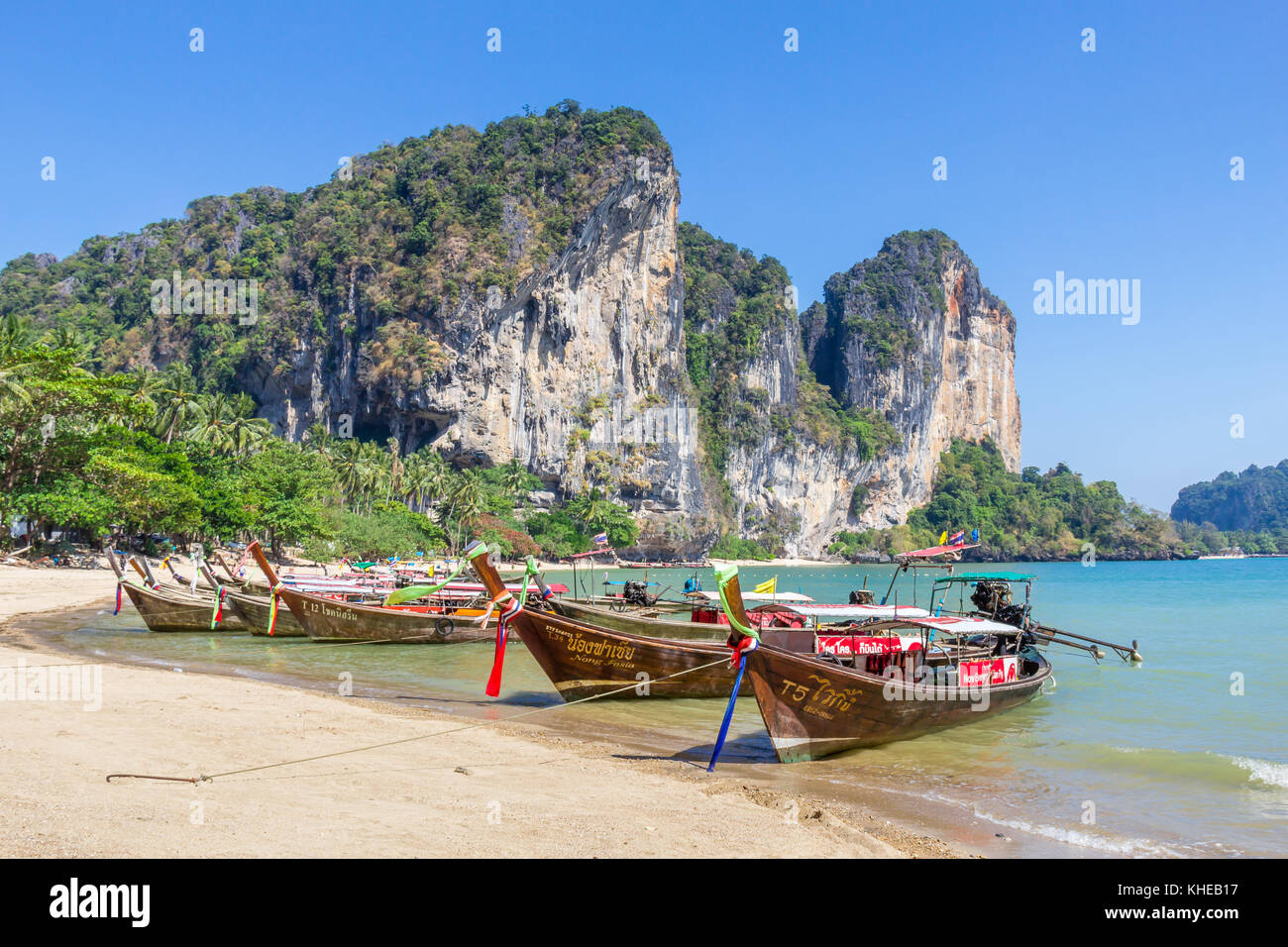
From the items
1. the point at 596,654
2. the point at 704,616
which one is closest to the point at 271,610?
the point at 704,616

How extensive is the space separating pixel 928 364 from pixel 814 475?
1396 inches

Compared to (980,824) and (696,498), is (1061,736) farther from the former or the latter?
(696,498)

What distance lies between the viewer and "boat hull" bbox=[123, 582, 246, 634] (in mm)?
22406

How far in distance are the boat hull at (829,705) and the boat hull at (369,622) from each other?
1250 cm

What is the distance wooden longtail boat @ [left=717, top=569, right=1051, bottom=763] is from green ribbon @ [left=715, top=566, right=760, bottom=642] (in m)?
0.02

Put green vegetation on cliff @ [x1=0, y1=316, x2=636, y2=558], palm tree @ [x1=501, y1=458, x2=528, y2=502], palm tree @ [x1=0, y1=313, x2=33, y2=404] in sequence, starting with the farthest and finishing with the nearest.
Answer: palm tree @ [x1=501, y1=458, x2=528, y2=502]
green vegetation on cliff @ [x1=0, y1=316, x2=636, y2=558]
palm tree @ [x1=0, y1=313, x2=33, y2=404]

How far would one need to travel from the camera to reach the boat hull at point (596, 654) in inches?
545

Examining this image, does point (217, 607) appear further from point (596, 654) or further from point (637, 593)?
point (596, 654)

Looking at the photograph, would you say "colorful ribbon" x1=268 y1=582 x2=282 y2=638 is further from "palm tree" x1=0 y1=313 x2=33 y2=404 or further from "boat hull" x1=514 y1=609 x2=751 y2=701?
"palm tree" x1=0 y1=313 x2=33 y2=404

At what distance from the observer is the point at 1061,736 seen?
544 inches

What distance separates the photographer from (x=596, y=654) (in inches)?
548

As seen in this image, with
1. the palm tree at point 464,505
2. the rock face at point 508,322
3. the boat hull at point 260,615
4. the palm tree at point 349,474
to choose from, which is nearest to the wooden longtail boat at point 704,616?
the boat hull at point 260,615

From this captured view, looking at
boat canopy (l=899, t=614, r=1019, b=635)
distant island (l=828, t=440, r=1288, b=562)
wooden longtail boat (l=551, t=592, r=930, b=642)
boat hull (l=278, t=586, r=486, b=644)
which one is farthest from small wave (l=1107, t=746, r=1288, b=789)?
distant island (l=828, t=440, r=1288, b=562)
